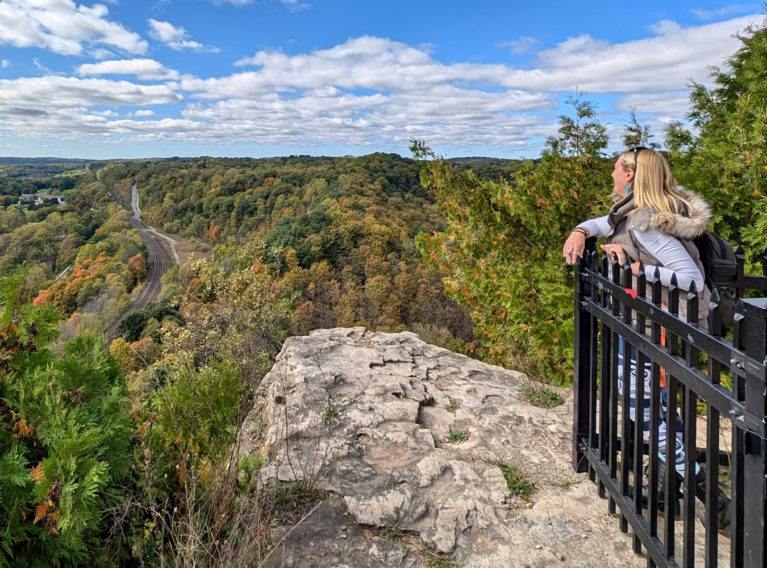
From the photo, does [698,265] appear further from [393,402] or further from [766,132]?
[393,402]

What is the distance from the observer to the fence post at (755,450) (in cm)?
121

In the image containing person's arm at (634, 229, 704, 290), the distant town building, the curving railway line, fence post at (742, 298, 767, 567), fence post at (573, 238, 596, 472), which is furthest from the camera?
the distant town building

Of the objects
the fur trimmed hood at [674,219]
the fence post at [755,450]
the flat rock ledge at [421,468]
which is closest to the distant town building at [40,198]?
the flat rock ledge at [421,468]

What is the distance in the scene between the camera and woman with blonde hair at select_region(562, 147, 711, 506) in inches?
85.7

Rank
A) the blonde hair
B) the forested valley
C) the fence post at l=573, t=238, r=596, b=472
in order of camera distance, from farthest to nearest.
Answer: the fence post at l=573, t=238, r=596, b=472, the blonde hair, the forested valley

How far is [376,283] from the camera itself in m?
33.1

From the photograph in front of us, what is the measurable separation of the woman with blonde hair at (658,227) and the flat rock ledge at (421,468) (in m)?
0.63

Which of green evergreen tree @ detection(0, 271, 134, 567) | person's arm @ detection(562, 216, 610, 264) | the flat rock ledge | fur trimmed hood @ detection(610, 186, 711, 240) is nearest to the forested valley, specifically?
green evergreen tree @ detection(0, 271, 134, 567)

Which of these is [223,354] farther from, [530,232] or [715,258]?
[715,258]

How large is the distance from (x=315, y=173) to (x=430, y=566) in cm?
6147

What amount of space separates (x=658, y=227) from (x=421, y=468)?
1724 millimetres

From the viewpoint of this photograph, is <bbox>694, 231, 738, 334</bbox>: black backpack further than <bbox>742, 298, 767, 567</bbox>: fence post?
Yes

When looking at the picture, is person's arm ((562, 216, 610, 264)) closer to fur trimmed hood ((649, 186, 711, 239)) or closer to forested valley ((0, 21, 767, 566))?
fur trimmed hood ((649, 186, 711, 239))

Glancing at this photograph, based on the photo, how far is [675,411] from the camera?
71.2 inches
